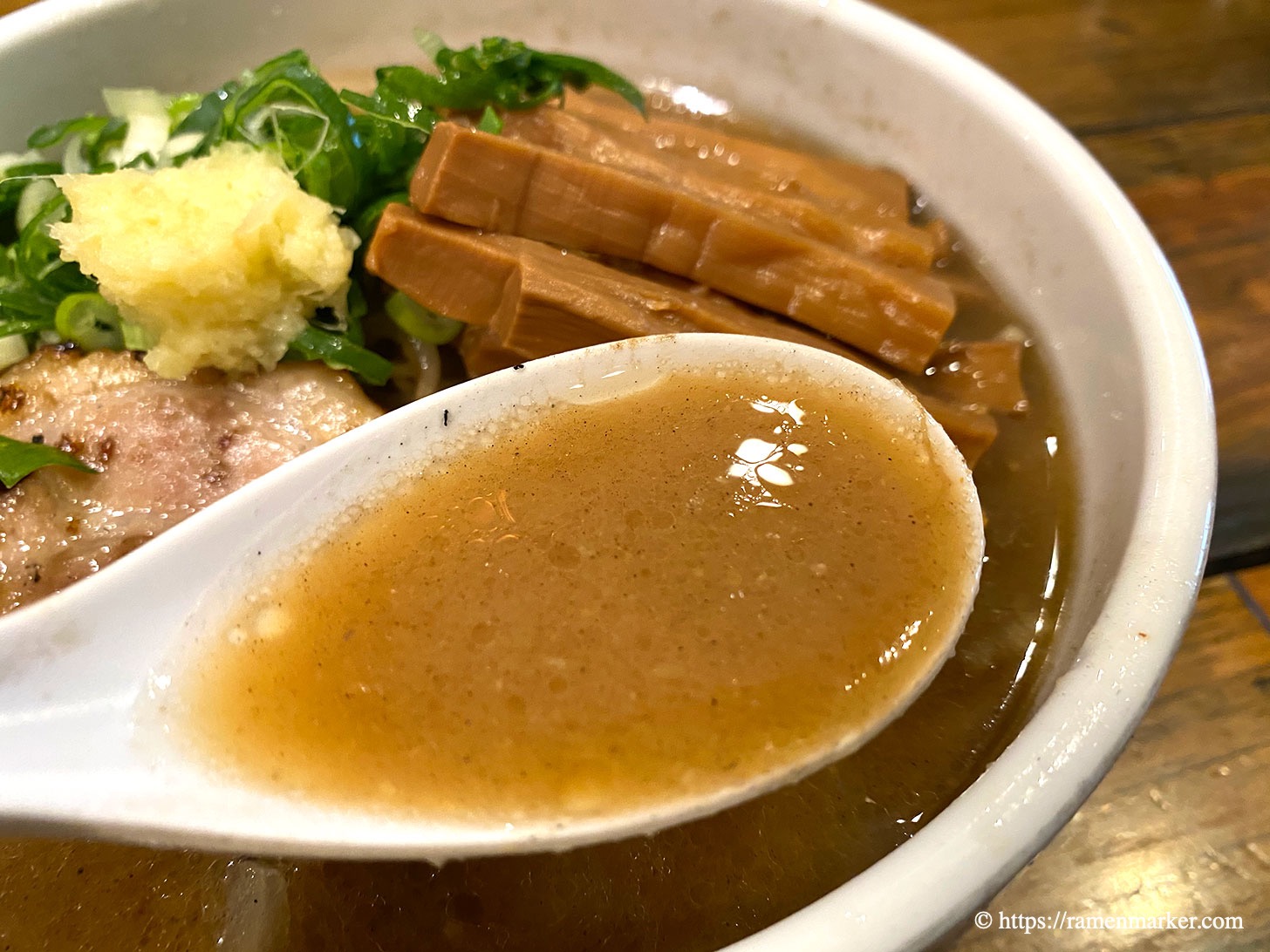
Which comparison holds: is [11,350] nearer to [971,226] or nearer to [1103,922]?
[971,226]

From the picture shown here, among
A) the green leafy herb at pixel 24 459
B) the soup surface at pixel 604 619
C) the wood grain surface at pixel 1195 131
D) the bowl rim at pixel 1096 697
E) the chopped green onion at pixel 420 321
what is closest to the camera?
the bowl rim at pixel 1096 697

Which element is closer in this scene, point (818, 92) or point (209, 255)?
point (209, 255)

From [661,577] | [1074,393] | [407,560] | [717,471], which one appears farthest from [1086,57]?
[407,560]

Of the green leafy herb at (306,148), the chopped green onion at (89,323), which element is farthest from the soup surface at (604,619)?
the chopped green onion at (89,323)

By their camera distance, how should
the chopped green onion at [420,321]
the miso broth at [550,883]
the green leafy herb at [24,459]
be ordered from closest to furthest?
1. the miso broth at [550,883]
2. the green leafy herb at [24,459]
3. the chopped green onion at [420,321]

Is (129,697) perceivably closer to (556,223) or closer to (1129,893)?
(556,223)

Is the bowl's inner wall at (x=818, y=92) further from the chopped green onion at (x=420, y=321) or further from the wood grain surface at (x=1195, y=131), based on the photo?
the chopped green onion at (x=420, y=321)

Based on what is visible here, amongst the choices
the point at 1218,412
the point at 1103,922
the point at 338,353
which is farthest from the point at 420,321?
the point at 1218,412
